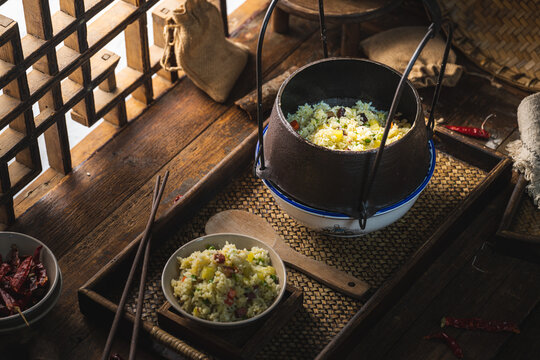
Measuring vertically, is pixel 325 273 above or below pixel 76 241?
above

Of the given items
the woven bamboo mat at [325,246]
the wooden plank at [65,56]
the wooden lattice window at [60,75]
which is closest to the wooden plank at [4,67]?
the wooden lattice window at [60,75]

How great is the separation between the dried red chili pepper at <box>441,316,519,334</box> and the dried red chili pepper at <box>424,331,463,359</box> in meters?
0.04

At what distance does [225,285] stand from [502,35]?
1.93 m

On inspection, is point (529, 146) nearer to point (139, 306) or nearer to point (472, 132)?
point (472, 132)

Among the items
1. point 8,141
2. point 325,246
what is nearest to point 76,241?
point 8,141

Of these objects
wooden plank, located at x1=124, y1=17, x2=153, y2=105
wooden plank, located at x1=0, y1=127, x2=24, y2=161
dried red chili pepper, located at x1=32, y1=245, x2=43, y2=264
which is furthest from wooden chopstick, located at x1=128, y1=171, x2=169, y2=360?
wooden plank, located at x1=124, y1=17, x2=153, y2=105

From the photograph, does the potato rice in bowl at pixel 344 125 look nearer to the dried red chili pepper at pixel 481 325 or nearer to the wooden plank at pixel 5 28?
the dried red chili pepper at pixel 481 325

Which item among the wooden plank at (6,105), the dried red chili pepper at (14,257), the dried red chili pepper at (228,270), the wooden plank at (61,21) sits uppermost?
the wooden plank at (61,21)

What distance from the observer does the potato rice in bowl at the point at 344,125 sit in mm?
2543

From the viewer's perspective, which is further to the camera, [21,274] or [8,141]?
[8,141]

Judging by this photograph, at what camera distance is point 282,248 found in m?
2.59

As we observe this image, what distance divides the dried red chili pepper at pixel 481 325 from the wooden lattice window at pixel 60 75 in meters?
1.52

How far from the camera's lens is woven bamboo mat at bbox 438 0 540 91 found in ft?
11.2

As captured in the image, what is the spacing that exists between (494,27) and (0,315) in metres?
2.41
